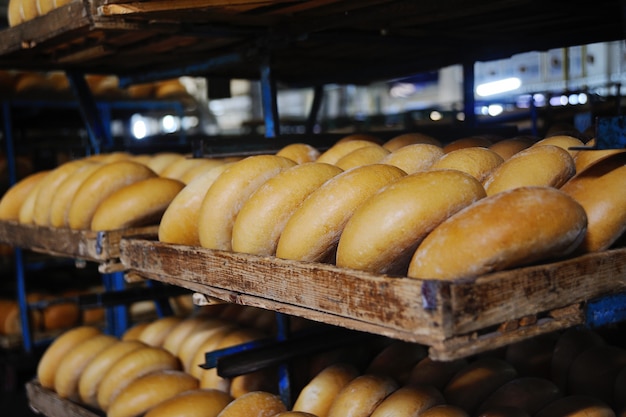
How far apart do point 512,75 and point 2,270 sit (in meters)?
5.20

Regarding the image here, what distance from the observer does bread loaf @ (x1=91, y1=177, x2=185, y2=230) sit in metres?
1.99

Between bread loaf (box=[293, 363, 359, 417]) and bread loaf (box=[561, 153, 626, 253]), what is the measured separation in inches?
34.2

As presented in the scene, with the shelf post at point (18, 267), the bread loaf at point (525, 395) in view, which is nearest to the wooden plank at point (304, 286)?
the bread loaf at point (525, 395)

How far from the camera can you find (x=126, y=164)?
2.21m

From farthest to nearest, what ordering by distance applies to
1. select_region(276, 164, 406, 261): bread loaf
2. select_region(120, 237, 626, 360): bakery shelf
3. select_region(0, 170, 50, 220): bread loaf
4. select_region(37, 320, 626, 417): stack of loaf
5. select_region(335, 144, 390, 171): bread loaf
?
1. select_region(0, 170, 50, 220): bread loaf
2. select_region(335, 144, 390, 171): bread loaf
3. select_region(37, 320, 626, 417): stack of loaf
4. select_region(276, 164, 406, 261): bread loaf
5. select_region(120, 237, 626, 360): bakery shelf

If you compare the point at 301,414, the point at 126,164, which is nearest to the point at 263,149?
the point at 126,164

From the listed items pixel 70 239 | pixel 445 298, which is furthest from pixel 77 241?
pixel 445 298

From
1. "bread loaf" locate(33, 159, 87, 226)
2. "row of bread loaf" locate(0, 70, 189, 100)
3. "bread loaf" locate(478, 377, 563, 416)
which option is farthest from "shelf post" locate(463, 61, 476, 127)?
"row of bread loaf" locate(0, 70, 189, 100)

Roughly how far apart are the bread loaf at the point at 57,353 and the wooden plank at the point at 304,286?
1013 millimetres

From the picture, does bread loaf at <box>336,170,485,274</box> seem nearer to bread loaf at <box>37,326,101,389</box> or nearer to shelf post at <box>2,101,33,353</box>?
bread loaf at <box>37,326,101,389</box>

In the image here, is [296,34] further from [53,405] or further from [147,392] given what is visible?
[53,405]

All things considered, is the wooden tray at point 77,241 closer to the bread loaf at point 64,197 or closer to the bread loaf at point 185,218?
the bread loaf at point 64,197

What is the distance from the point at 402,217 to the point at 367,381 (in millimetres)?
709

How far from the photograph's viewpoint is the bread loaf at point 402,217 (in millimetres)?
1194
